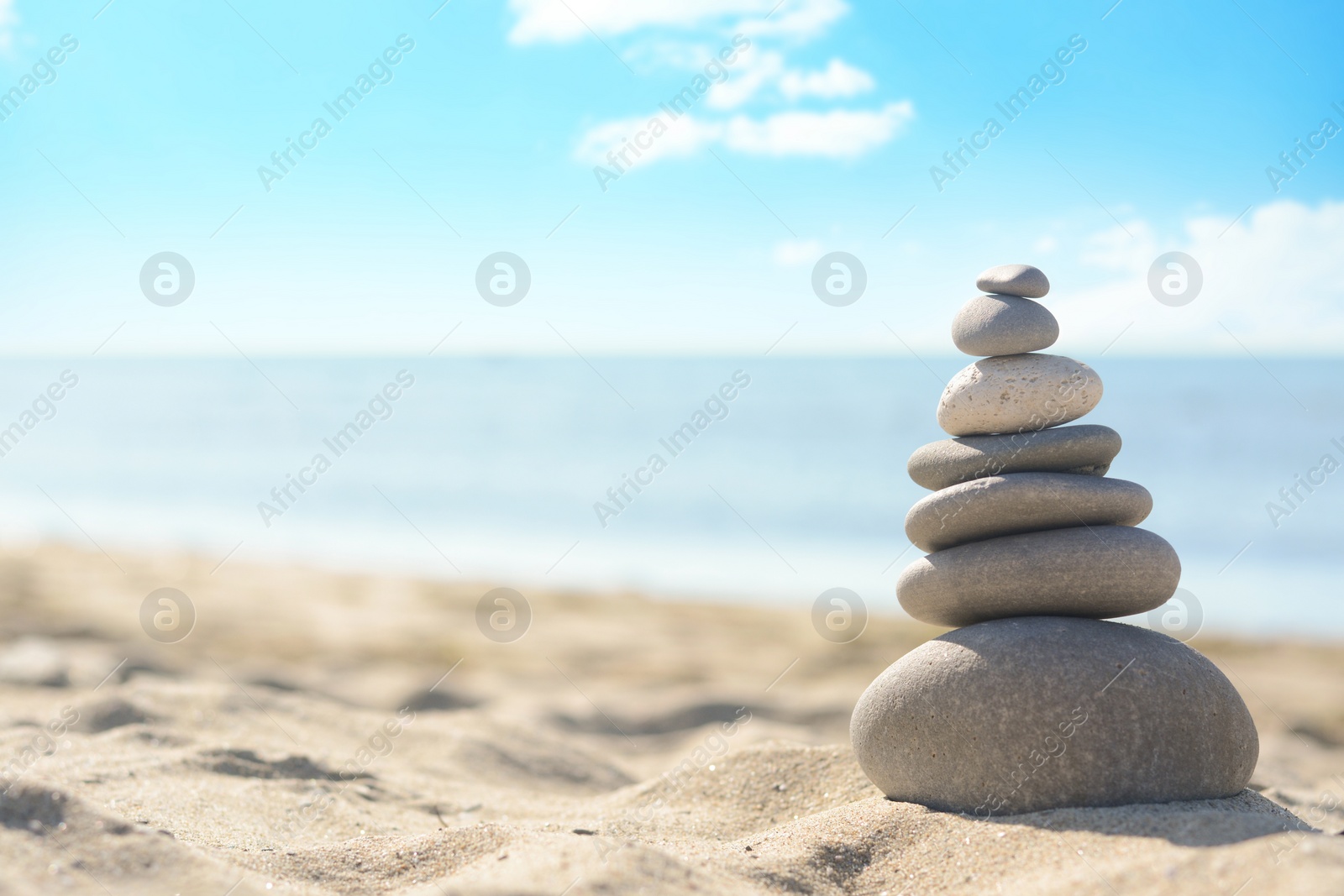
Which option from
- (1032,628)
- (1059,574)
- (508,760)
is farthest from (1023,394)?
(508,760)

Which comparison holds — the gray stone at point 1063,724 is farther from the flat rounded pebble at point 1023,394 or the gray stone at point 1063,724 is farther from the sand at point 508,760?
the flat rounded pebble at point 1023,394

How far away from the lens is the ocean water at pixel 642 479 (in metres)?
14.7

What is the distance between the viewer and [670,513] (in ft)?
63.3

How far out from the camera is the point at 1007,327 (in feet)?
14.0

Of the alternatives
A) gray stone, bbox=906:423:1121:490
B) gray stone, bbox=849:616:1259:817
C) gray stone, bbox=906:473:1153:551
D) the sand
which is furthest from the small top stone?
the sand

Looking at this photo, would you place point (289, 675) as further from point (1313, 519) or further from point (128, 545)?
point (1313, 519)

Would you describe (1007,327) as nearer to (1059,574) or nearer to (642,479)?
(1059,574)

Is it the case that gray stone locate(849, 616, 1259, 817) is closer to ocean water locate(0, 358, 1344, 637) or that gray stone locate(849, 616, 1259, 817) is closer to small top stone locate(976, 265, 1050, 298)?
small top stone locate(976, 265, 1050, 298)

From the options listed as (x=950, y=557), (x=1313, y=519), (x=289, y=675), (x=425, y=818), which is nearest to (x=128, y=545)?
(x=289, y=675)

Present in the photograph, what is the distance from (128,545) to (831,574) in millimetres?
11516

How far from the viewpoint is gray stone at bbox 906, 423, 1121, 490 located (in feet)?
13.8

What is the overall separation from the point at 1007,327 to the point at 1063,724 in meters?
1.73

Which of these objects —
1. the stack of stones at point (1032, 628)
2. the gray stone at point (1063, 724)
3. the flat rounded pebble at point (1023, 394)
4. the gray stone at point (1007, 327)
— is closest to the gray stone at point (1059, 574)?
the stack of stones at point (1032, 628)

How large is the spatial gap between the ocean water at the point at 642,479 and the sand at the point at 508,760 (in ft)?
7.47
